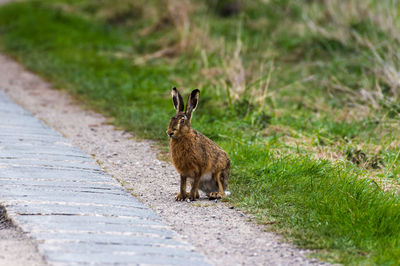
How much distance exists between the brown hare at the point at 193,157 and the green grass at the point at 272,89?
0.27 metres

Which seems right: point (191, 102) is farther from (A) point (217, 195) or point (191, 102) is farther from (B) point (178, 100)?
(A) point (217, 195)

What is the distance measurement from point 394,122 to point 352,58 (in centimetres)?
356

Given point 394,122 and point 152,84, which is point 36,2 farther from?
point 394,122

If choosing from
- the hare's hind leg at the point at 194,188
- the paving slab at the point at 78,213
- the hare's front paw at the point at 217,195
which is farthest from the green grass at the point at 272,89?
the paving slab at the point at 78,213

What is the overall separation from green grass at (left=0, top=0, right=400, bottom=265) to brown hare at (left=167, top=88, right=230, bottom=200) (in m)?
0.27

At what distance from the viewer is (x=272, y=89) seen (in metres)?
10.5

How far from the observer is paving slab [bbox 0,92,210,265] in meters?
4.20

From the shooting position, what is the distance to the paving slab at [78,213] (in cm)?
420

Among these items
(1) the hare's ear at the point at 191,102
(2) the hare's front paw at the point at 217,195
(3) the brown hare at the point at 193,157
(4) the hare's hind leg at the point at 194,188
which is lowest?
(2) the hare's front paw at the point at 217,195

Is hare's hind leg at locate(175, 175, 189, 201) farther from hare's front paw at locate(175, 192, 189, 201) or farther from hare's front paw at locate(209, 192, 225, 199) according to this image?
hare's front paw at locate(209, 192, 225, 199)

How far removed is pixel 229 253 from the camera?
4.46 m

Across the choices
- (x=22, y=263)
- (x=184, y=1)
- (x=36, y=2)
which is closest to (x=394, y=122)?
(x=22, y=263)

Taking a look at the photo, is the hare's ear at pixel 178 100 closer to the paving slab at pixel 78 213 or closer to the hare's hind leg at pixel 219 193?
the hare's hind leg at pixel 219 193

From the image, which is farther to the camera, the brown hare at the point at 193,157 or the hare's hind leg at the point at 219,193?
the hare's hind leg at the point at 219,193
